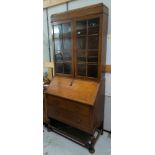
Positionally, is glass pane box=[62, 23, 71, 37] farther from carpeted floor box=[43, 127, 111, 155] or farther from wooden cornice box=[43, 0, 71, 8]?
carpeted floor box=[43, 127, 111, 155]

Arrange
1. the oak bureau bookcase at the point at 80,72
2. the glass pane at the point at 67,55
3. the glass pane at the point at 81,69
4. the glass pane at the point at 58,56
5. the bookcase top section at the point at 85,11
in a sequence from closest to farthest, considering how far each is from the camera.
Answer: the bookcase top section at the point at 85,11
the oak bureau bookcase at the point at 80,72
the glass pane at the point at 81,69
the glass pane at the point at 67,55
the glass pane at the point at 58,56

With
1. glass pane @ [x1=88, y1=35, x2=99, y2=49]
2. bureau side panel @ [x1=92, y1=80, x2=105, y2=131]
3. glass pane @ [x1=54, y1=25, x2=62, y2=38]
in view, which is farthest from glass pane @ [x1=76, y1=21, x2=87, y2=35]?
bureau side panel @ [x1=92, y1=80, x2=105, y2=131]

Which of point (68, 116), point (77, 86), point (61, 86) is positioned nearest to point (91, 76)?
point (77, 86)

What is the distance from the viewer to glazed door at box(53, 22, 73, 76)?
7.57ft

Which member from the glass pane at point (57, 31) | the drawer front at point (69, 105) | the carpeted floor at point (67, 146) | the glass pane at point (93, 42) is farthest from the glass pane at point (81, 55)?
the carpeted floor at point (67, 146)

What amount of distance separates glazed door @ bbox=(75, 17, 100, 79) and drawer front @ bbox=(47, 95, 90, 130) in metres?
0.47

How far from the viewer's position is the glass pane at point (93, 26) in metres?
1.99

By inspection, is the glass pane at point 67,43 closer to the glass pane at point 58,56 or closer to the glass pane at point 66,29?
the glass pane at point 66,29
